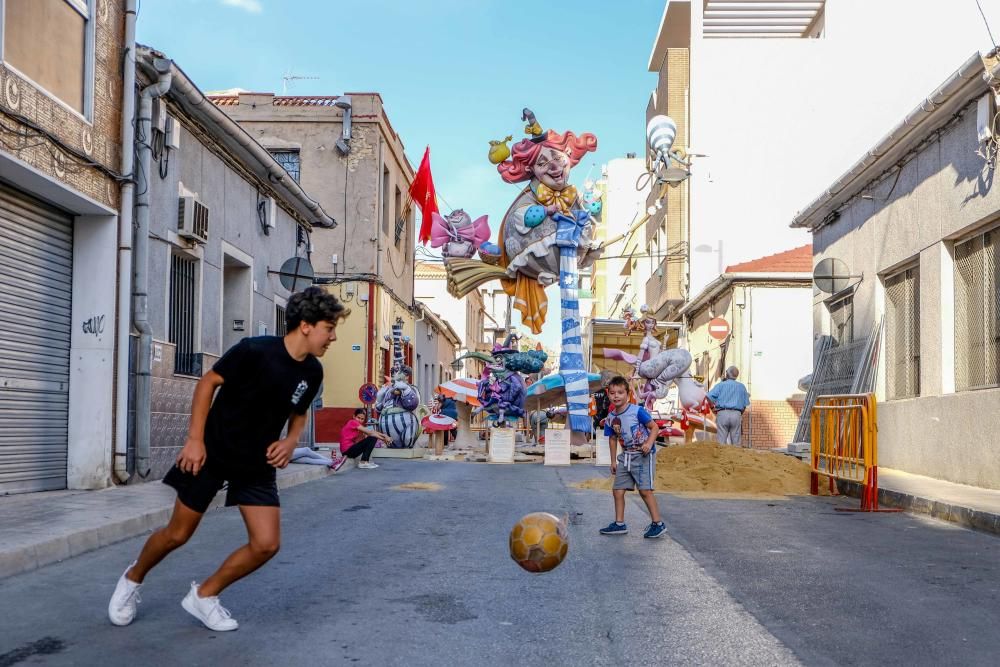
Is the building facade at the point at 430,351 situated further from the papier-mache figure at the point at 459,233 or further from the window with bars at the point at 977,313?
the window with bars at the point at 977,313

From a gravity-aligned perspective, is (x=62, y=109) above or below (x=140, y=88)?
below

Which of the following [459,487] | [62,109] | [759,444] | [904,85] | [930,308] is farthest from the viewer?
[904,85]

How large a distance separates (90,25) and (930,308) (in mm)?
11901

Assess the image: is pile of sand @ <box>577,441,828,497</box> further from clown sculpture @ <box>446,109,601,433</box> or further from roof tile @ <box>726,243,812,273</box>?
roof tile @ <box>726,243,812,273</box>

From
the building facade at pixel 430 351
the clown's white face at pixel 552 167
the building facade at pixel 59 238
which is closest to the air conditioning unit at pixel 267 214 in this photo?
the clown's white face at pixel 552 167

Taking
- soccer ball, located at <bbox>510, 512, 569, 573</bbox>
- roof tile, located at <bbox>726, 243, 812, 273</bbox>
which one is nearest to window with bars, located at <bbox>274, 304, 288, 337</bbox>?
roof tile, located at <bbox>726, 243, 812, 273</bbox>

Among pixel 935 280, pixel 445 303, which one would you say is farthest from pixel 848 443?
pixel 445 303

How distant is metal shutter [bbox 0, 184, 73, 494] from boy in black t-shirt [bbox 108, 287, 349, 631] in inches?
254

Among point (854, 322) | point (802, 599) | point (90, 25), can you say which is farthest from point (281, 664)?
point (854, 322)

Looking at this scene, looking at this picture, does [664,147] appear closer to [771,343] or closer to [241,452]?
[771,343]

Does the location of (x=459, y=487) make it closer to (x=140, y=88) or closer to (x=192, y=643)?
(x=140, y=88)

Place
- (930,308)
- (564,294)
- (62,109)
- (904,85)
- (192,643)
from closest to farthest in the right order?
(192,643)
(62,109)
(930,308)
(564,294)
(904,85)

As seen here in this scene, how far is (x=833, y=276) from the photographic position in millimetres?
19359

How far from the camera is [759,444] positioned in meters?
27.6
